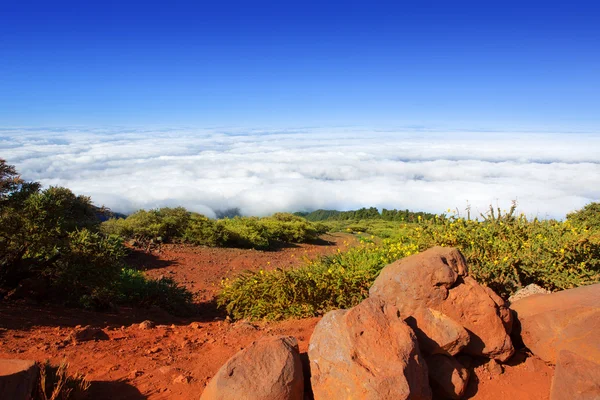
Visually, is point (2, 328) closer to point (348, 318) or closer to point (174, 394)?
point (174, 394)

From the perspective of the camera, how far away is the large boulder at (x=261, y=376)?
3107 mm

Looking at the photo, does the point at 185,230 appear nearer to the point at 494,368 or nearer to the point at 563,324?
the point at 494,368

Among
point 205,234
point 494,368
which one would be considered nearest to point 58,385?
point 494,368

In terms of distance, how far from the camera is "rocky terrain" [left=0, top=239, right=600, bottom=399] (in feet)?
10.7

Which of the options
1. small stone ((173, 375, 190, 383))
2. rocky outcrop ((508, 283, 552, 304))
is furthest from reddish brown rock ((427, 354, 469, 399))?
small stone ((173, 375, 190, 383))

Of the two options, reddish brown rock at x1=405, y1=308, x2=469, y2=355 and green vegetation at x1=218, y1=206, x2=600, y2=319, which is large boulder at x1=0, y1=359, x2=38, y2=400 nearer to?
reddish brown rock at x1=405, y1=308, x2=469, y2=355

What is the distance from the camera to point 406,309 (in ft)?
14.2

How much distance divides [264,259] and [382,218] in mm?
18816

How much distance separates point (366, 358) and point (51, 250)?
5824 millimetres

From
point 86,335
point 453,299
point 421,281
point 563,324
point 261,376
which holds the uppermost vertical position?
point 421,281

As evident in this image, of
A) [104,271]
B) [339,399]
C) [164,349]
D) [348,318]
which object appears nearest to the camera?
[339,399]

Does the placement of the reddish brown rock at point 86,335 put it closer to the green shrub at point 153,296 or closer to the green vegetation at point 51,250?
the green vegetation at point 51,250

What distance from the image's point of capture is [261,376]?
3195mm

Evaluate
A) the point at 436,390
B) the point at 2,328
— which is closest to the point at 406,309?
the point at 436,390
